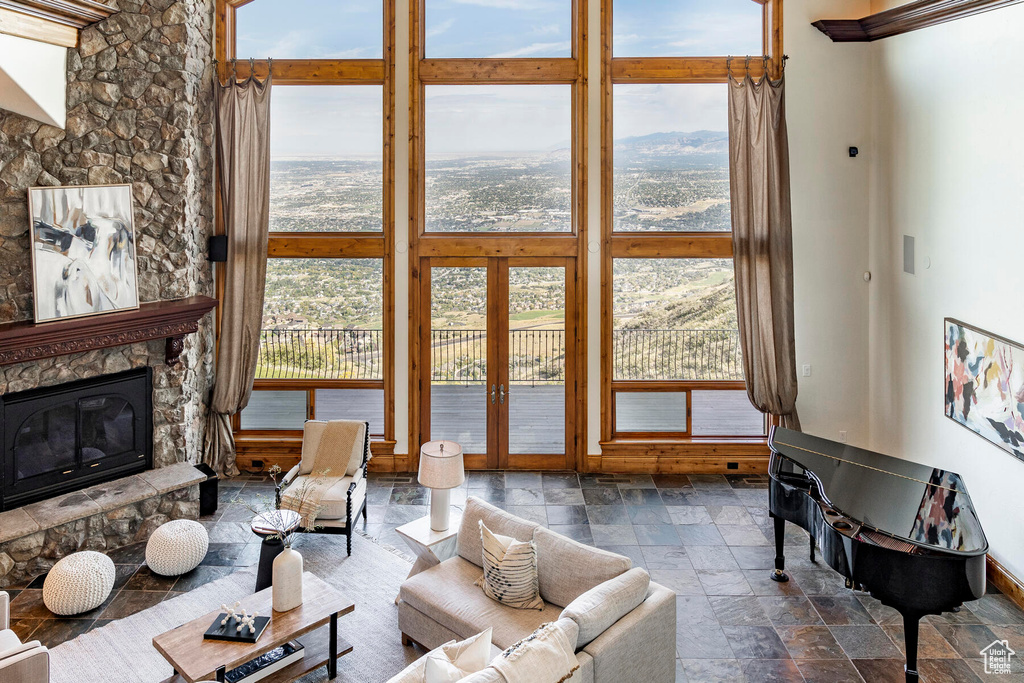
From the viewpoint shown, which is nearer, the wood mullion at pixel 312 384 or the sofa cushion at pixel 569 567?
the sofa cushion at pixel 569 567

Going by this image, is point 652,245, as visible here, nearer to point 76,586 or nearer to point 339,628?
point 339,628

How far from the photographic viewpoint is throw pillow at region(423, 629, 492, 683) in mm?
3398

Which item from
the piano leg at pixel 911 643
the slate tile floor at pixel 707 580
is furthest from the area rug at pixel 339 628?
the piano leg at pixel 911 643

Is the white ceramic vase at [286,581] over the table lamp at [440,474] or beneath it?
beneath

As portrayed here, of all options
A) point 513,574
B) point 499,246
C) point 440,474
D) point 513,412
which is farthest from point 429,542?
point 499,246

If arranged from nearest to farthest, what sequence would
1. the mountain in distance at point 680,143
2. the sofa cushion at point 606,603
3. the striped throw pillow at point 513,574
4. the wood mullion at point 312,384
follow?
1. the sofa cushion at point 606,603
2. the striped throw pillow at point 513,574
3. the mountain in distance at point 680,143
4. the wood mullion at point 312,384

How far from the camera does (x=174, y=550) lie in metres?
5.77

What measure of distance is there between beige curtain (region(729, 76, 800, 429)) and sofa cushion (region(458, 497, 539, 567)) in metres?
3.71

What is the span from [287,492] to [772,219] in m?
5.20

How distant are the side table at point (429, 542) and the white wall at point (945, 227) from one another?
3934 mm

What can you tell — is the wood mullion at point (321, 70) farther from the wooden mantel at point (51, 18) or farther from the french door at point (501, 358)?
the french door at point (501, 358)

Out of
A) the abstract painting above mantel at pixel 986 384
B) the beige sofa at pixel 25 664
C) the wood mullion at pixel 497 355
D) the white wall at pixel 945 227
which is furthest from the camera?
the wood mullion at pixel 497 355

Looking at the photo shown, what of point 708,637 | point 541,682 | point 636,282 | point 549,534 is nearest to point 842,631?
point 708,637

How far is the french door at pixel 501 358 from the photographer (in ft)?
26.3
